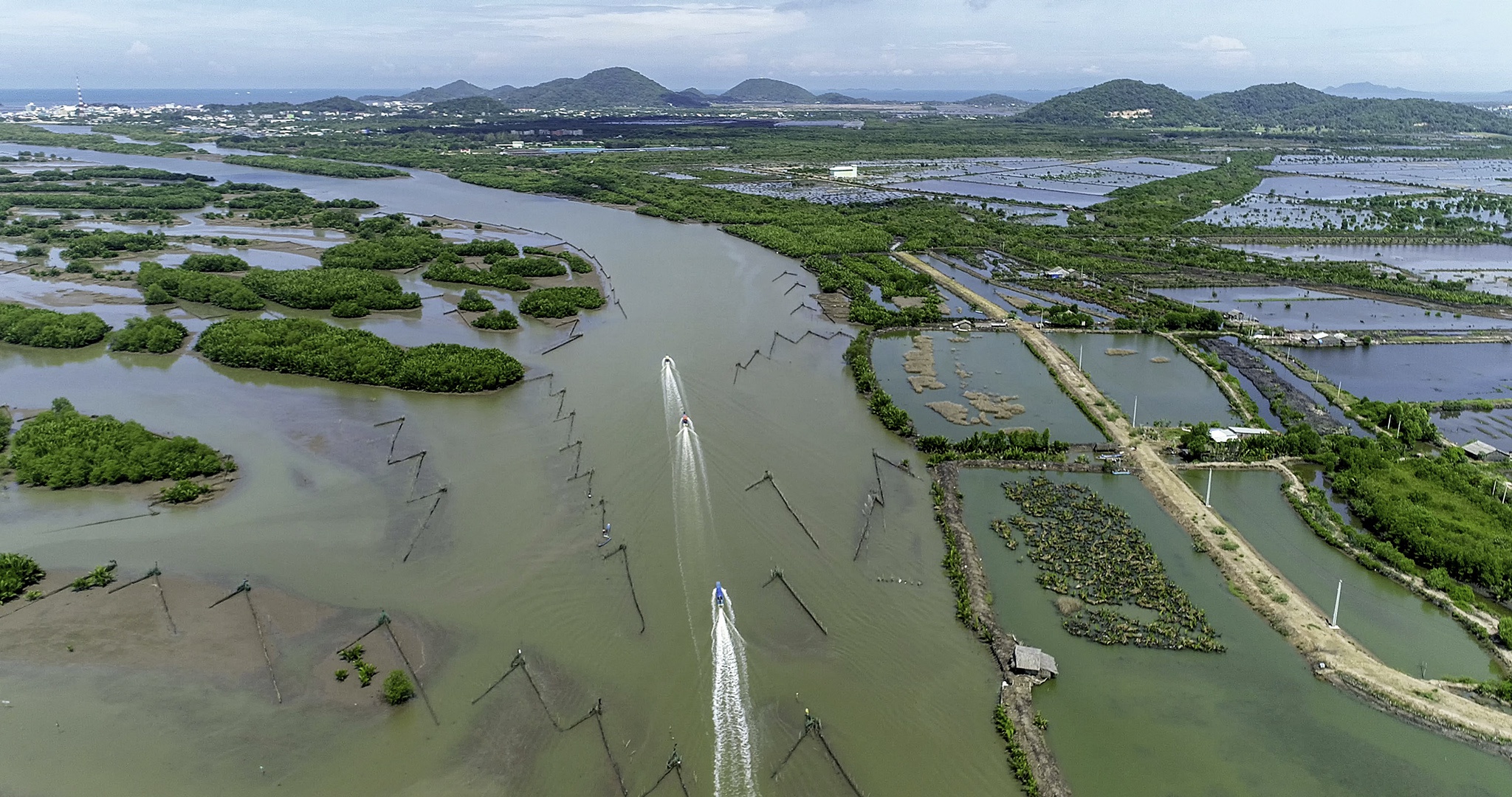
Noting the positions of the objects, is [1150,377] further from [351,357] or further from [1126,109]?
[1126,109]

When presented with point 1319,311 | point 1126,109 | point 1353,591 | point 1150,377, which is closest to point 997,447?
point 1353,591

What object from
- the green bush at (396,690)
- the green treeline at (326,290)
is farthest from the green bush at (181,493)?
the green treeline at (326,290)

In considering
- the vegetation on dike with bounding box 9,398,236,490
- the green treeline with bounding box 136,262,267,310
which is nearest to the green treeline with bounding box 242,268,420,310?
the green treeline with bounding box 136,262,267,310

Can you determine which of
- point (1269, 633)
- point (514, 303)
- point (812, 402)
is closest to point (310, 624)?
point (812, 402)

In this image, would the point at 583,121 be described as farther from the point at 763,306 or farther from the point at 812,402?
the point at 812,402

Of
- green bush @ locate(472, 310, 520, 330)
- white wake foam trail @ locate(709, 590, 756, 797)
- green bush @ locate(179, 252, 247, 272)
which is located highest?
green bush @ locate(179, 252, 247, 272)

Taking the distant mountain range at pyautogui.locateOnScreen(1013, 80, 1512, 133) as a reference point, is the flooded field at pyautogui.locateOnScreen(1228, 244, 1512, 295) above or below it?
below

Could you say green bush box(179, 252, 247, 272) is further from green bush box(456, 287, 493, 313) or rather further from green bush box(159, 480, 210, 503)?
green bush box(159, 480, 210, 503)
